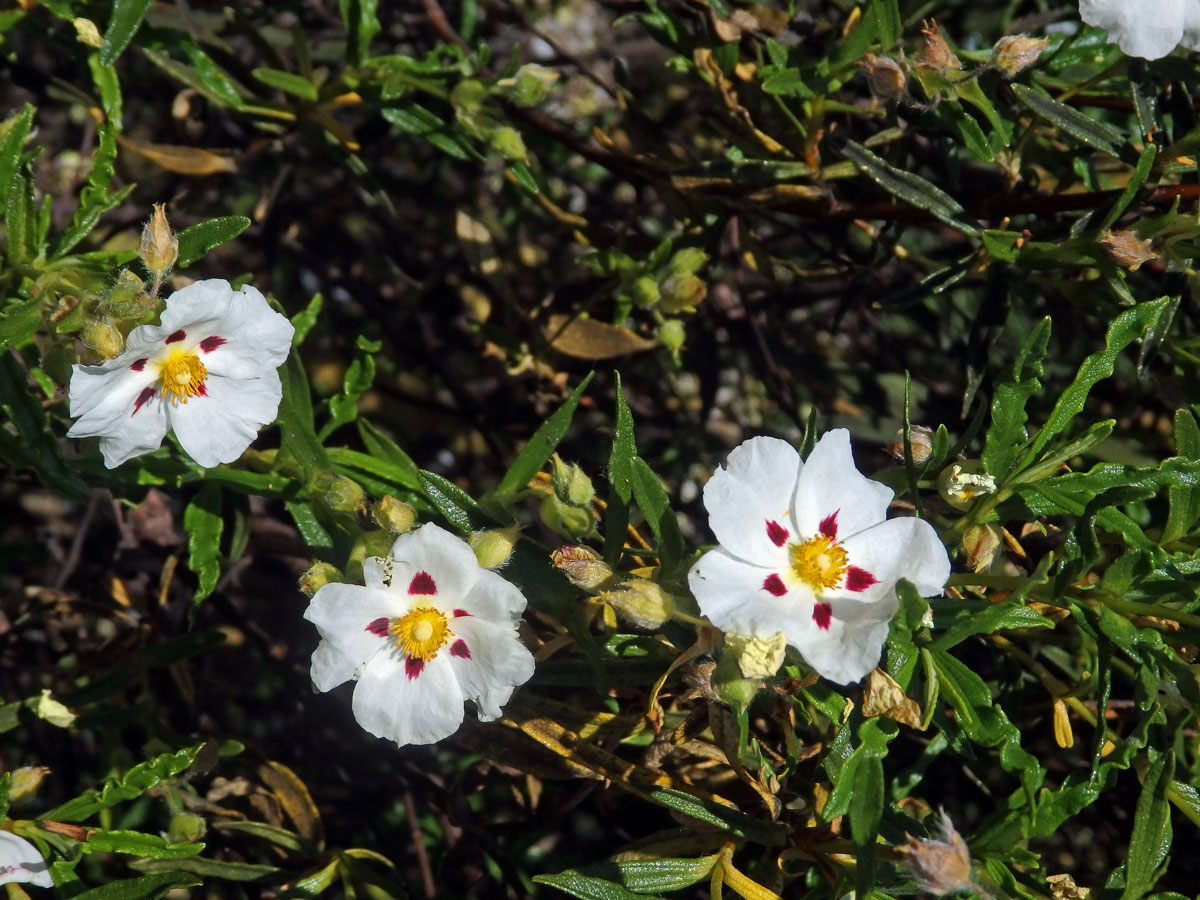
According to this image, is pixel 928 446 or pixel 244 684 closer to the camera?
pixel 928 446

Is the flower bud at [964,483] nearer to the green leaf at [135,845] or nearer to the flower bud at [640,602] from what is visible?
the flower bud at [640,602]

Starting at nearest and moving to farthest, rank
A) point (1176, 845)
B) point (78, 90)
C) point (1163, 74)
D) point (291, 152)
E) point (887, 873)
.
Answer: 1. point (887, 873)
2. point (1163, 74)
3. point (1176, 845)
4. point (78, 90)
5. point (291, 152)

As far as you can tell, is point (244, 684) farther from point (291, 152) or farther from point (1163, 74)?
point (1163, 74)

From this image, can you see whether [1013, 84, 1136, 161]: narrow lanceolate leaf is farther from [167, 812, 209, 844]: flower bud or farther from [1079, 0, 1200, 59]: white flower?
[167, 812, 209, 844]: flower bud

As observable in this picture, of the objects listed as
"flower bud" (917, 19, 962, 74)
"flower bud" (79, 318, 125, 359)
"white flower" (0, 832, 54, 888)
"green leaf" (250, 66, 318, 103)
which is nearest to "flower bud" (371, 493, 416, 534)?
"flower bud" (79, 318, 125, 359)

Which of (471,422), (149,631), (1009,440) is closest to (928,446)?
(1009,440)

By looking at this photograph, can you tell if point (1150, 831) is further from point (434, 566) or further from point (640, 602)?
point (434, 566)

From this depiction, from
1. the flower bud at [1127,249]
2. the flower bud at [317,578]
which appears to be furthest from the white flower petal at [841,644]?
the flower bud at [1127,249]
